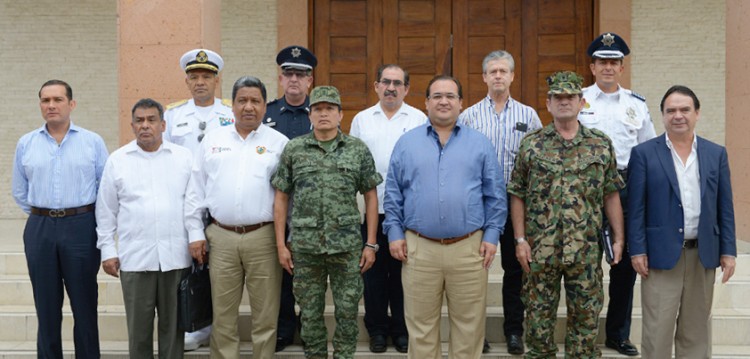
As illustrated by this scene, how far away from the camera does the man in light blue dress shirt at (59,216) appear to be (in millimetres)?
4633

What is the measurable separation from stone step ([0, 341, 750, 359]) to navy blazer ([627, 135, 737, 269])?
1112mm

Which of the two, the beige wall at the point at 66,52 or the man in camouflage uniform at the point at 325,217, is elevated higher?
the beige wall at the point at 66,52

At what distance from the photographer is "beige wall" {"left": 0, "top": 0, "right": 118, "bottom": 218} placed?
380 inches

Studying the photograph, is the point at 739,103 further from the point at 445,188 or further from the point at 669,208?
the point at 445,188

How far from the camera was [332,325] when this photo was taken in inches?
219

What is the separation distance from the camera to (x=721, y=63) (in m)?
8.91

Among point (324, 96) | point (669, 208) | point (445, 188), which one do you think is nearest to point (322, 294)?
point (445, 188)

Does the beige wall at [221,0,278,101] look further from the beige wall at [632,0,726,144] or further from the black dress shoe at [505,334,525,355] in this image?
the black dress shoe at [505,334,525,355]

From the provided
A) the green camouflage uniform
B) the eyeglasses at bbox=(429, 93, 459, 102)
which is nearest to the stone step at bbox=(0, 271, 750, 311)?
the green camouflage uniform

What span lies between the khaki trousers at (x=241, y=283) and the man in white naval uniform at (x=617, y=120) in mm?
2400

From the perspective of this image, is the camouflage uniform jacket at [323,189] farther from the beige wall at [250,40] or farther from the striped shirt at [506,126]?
the beige wall at [250,40]

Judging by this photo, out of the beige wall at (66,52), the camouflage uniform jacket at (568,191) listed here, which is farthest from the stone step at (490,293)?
the beige wall at (66,52)

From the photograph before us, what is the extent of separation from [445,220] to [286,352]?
1.69 metres

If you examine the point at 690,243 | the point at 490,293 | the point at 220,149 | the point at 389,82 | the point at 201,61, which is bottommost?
the point at 490,293
